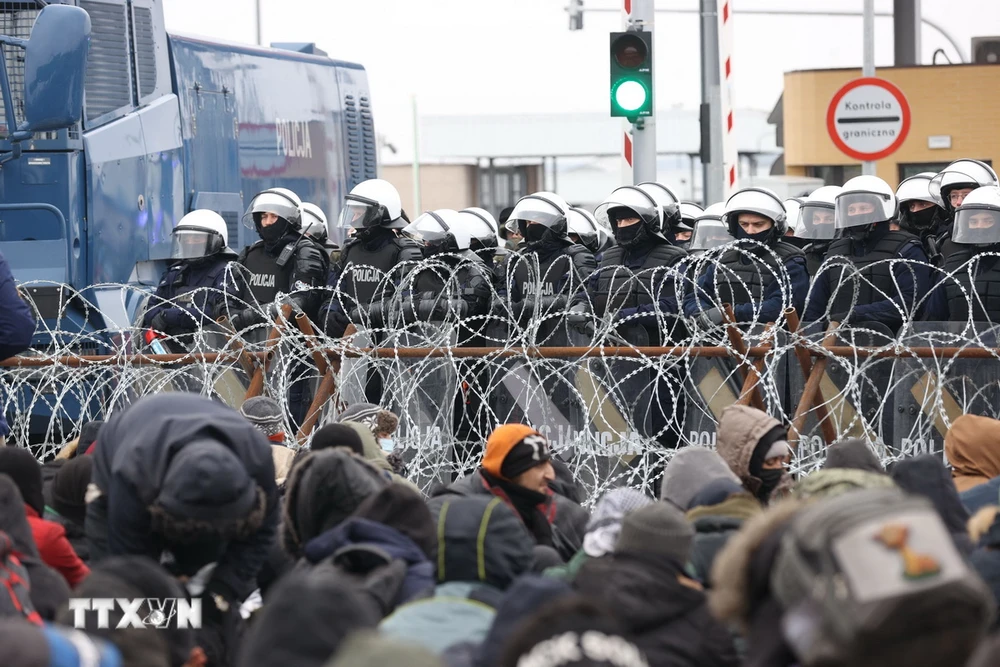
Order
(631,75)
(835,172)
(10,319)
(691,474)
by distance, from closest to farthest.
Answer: (691,474), (10,319), (631,75), (835,172)

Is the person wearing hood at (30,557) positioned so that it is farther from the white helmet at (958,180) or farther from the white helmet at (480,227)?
the white helmet at (958,180)

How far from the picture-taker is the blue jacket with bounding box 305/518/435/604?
14.1ft

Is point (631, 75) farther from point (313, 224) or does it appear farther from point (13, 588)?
point (13, 588)

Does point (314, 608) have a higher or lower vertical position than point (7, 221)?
lower

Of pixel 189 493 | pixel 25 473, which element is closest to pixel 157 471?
pixel 189 493

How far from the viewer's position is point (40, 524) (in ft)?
15.8

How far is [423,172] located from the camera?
5528cm

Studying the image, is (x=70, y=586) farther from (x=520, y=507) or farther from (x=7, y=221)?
(x=7, y=221)

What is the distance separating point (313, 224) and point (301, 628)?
874cm

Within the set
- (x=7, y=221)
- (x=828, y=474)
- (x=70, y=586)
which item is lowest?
(x=70, y=586)

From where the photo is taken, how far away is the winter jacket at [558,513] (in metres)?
5.56

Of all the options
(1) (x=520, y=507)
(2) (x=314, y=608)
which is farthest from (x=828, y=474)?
(2) (x=314, y=608)

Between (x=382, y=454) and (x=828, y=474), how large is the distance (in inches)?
86.5

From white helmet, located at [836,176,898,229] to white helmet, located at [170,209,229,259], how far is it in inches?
157
